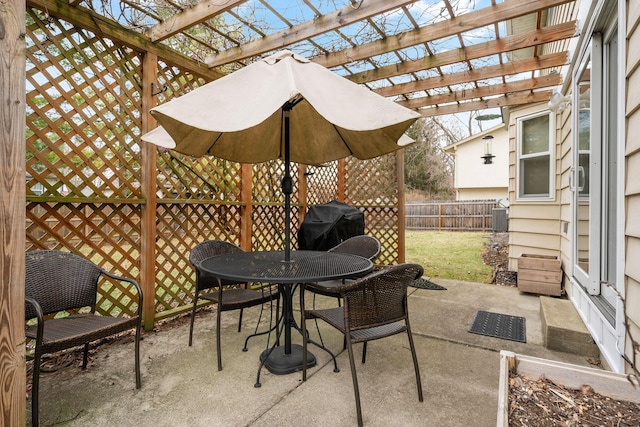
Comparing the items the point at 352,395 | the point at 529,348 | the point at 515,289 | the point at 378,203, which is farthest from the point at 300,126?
the point at 515,289

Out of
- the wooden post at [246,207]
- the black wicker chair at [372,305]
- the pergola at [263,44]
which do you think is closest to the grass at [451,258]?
the pergola at [263,44]

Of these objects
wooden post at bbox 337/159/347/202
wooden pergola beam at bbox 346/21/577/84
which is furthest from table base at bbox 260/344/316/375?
wooden post at bbox 337/159/347/202

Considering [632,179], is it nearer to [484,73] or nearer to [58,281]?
[484,73]

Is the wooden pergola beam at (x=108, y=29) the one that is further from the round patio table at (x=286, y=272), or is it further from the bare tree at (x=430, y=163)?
the bare tree at (x=430, y=163)

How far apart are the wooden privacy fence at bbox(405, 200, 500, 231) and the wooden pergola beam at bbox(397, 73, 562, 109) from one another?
8.16m

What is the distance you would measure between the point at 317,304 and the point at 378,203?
7.63 ft

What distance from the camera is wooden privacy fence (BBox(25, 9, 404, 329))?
2438 millimetres

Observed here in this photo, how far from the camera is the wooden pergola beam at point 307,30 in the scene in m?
2.72

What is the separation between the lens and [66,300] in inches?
85.4

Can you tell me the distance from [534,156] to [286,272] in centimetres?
447

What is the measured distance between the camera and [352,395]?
6.56ft

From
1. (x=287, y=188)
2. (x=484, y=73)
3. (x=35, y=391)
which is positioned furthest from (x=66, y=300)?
(x=484, y=73)

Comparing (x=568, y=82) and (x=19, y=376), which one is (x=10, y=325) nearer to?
(x=19, y=376)

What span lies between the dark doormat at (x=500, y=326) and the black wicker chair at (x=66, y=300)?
2.79m
